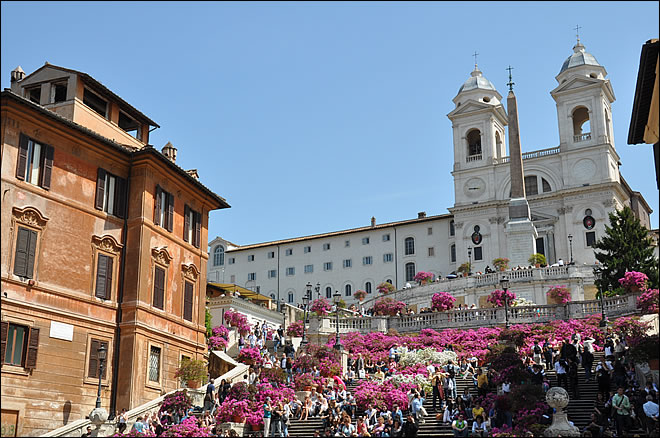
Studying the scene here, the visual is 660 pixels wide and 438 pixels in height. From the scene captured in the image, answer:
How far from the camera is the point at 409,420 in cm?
2669

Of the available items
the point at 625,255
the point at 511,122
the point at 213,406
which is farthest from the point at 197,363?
the point at 511,122

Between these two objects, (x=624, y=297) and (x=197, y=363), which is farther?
(x=624, y=297)

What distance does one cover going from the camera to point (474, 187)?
9200 cm

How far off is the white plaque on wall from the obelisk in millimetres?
53608

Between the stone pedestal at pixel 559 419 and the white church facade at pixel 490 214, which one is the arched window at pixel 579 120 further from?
the stone pedestal at pixel 559 419

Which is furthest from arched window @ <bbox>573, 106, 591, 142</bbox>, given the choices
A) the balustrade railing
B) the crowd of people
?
the crowd of people

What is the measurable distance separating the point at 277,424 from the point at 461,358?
43.5ft

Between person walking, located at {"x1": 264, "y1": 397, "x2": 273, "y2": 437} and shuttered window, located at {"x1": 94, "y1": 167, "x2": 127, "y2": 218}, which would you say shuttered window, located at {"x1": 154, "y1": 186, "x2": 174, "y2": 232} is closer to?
shuttered window, located at {"x1": 94, "y1": 167, "x2": 127, "y2": 218}

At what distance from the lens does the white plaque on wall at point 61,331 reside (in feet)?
98.9

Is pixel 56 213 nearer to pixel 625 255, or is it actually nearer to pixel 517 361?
pixel 517 361

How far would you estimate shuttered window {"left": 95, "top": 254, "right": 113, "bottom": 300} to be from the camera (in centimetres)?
3303

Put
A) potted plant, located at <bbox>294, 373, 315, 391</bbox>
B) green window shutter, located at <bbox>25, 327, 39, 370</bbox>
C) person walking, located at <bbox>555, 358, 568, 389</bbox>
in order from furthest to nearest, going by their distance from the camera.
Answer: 1. potted plant, located at <bbox>294, 373, 315, 391</bbox>
2. person walking, located at <bbox>555, 358, 568, 389</bbox>
3. green window shutter, located at <bbox>25, 327, 39, 370</bbox>

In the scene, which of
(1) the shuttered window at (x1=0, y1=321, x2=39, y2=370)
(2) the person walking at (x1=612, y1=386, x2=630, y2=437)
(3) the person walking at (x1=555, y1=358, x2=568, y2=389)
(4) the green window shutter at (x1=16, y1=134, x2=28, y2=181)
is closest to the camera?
(2) the person walking at (x1=612, y1=386, x2=630, y2=437)

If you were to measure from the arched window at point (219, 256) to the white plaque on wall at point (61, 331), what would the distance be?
7486 cm
